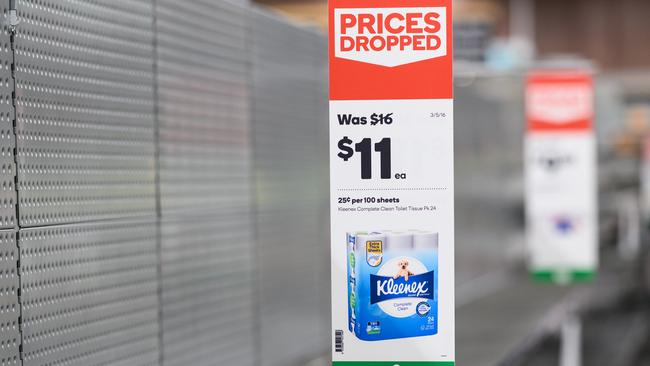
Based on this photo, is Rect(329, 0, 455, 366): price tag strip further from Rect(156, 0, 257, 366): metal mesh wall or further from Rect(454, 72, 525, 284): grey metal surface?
Rect(454, 72, 525, 284): grey metal surface

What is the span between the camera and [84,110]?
205 inches

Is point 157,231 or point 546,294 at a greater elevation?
point 157,231

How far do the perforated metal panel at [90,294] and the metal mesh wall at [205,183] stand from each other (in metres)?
0.30

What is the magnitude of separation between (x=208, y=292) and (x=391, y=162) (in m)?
2.80

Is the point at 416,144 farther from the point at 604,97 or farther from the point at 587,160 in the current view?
the point at 604,97

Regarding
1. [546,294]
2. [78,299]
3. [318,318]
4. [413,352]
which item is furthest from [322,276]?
[413,352]

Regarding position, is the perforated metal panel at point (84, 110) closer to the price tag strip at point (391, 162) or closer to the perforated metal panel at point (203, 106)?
the perforated metal panel at point (203, 106)

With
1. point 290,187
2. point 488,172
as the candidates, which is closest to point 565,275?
point 290,187

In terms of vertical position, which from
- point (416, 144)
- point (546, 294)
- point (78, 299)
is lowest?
point (546, 294)

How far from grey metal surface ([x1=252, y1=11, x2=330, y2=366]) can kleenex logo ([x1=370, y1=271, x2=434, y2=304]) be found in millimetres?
3576

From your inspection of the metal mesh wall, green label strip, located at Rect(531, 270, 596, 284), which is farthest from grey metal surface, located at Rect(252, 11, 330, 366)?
green label strip, located at Rect(531, 270, 596, 284)

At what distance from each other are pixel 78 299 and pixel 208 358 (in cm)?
188

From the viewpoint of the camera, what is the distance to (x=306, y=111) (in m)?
9.11

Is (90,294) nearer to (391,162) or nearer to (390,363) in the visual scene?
(390,363)
